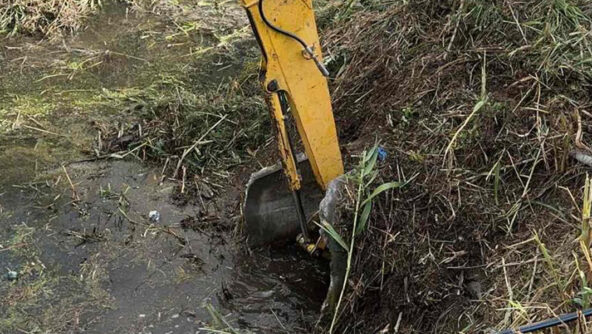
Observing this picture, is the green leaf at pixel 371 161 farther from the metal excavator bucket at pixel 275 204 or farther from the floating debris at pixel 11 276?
the floating debris at pixel 11 276

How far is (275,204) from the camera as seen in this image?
4.13 m

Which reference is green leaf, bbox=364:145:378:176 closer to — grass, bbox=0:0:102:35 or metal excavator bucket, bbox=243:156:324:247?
metal excavator bucket, bbox=243:156:324:247

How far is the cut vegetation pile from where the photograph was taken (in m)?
3.26

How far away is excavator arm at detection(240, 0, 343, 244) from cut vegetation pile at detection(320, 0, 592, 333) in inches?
14.4

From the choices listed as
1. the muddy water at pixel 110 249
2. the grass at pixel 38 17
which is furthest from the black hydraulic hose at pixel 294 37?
the grass at pixel 38 17

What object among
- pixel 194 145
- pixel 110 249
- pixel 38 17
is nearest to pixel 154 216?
pixel 110 249

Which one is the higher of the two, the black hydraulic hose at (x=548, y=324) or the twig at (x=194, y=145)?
the black hydraulic hose at (x=548, y=324)

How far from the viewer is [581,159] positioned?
3473 mm

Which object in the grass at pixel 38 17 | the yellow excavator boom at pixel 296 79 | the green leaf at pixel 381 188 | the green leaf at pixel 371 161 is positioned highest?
the yellow excavator boom at pixel 296 79

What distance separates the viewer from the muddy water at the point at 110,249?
12.5ft

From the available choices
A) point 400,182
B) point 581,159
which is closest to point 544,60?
point 581,159

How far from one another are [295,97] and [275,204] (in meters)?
0.81

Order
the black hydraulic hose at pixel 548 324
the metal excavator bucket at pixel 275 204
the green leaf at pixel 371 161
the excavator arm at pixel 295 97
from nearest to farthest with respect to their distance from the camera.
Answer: the black hydraulic hose at pixel 548 324 → the excavator arm at pixel 295 97 → the green leaf at pixel 371 161 → the metal excavator bucket at pixel 275 204

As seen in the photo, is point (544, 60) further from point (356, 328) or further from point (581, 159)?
point (356, 328)
